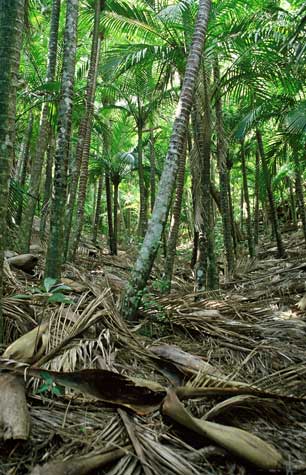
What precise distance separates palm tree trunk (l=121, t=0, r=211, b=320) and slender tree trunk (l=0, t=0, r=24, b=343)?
73.0 inches

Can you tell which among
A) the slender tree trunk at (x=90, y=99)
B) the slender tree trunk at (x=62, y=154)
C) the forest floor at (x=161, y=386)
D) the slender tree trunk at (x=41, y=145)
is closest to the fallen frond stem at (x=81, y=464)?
the forest floor at (x=161, y=386)

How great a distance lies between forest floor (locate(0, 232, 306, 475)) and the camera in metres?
2.07

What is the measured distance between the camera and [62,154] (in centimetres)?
472

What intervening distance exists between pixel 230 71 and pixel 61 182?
14.6 feet

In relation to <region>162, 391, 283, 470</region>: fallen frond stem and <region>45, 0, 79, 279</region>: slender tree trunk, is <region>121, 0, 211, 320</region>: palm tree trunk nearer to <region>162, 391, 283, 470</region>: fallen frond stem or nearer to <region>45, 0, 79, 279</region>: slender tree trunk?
<region>45, 0, 79, 279</region>: slender tree trunk

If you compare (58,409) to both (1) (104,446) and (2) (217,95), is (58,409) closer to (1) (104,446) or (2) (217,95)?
(1) (104,446)

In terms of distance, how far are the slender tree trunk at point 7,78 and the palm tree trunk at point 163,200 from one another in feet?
6.08

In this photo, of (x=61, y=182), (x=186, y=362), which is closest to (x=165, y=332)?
(x=186, y=362)

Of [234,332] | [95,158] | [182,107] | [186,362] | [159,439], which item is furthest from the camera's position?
[95,158]

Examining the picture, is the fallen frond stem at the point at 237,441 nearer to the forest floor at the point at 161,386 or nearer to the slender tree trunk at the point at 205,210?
the forest floor at the point at 161,386

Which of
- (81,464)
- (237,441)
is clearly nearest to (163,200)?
(237,441)

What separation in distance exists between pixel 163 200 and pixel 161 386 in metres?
→ 2.27

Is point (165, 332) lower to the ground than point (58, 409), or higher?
higher

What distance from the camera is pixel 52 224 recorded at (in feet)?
15.1
